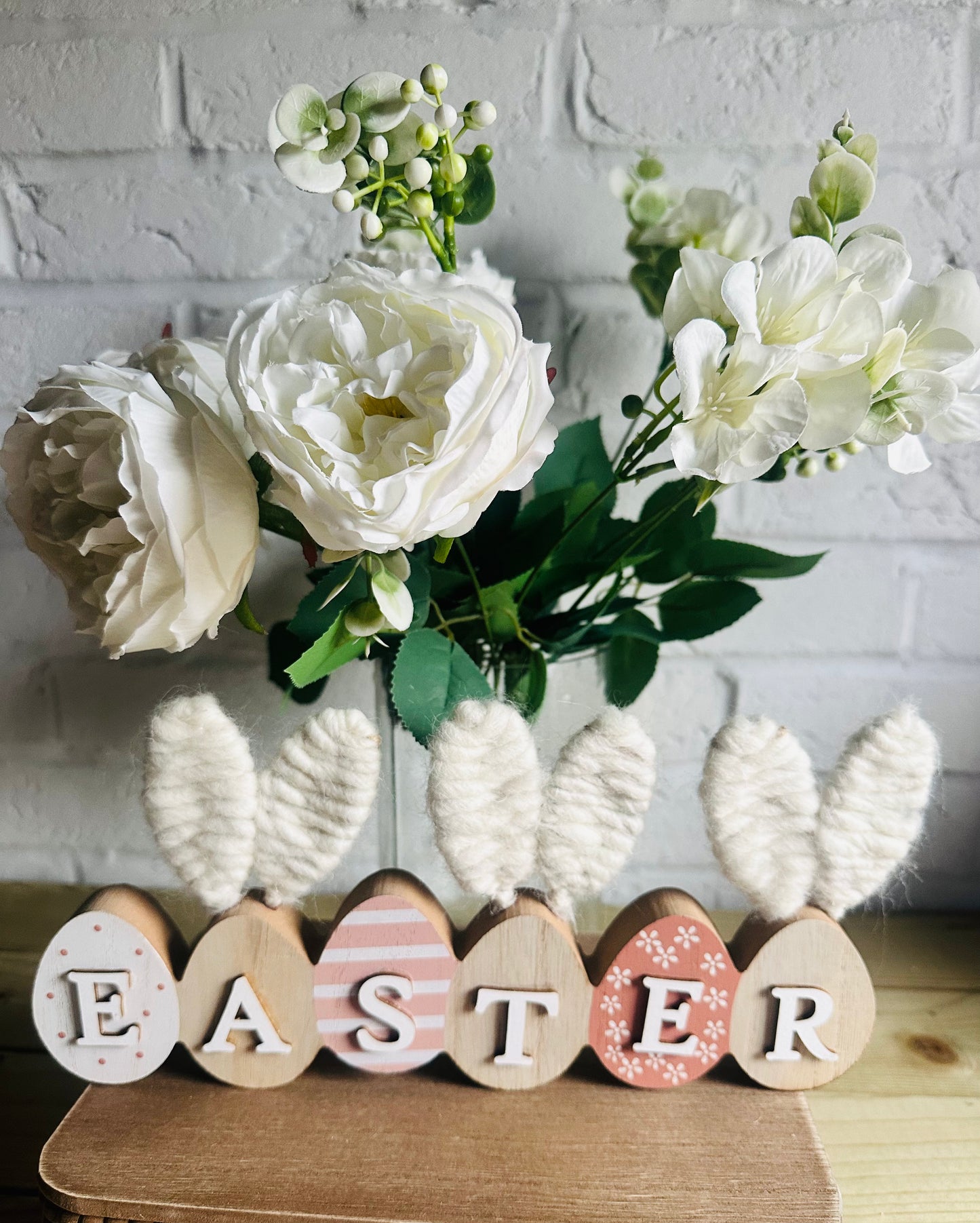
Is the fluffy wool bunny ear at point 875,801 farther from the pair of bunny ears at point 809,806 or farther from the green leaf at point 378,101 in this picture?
Answer: the green leaf at point 378,101

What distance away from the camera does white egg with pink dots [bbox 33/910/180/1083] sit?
0.42 m

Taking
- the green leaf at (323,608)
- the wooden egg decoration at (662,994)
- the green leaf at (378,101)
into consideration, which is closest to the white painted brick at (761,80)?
the green leaf at (378,101)

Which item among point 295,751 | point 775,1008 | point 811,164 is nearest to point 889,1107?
point 775,1008

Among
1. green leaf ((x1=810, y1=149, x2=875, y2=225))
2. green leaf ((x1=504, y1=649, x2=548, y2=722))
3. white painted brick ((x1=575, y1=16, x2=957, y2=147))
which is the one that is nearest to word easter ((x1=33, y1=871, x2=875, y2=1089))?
green leaf ((x1=504, y1=649, x2=548, y2=722))

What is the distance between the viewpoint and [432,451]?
33cm

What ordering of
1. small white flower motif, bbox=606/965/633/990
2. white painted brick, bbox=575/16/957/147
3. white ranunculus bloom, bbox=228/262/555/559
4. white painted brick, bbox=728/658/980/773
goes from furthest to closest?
white painted brick, bbox=728/658/980/773, white painted brick, bbox=575/16/957/147, small white flower motif, bbox=606/965/633/990, white ranunculus bloom, bbox=228/262/555/559

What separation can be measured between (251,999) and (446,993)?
94 mm

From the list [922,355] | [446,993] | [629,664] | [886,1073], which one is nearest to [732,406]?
[922,355]

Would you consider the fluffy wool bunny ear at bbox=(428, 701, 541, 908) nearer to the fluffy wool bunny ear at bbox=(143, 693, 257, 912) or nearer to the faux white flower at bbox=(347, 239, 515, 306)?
the fluffy wool bunny ear at bbox=(143, 693, 257, 912)

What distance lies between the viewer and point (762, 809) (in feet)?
1.37

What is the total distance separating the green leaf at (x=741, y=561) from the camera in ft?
1.59

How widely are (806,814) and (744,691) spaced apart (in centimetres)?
24

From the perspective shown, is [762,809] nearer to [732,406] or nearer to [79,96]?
[732,406]

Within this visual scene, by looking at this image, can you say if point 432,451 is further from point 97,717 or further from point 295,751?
point 97,717
